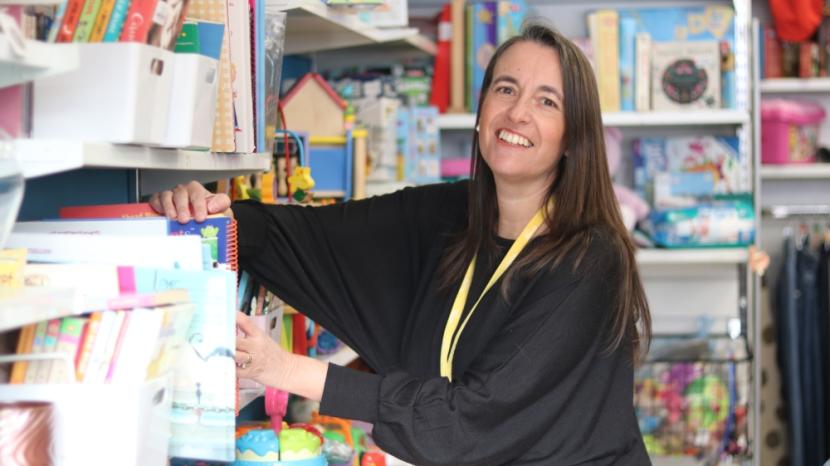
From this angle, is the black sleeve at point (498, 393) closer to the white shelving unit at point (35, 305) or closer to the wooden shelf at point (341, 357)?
the white shelving unit at point (35, 305)

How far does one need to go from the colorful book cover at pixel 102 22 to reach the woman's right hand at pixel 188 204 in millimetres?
392

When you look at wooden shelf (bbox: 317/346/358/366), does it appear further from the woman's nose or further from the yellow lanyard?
the woman's nose

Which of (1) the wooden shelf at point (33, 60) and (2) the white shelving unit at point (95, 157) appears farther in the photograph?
(2) the white shelving unit at point (95, 157)

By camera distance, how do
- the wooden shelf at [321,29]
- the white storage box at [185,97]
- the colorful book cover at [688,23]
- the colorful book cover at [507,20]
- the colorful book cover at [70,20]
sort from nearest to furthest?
1. the colorful book cover at [70,20]
2. the white storage box at [185,97]
3. the wooden shelf at [321,29]
4. the colorful book cover at [507,20]
5. the colorful book cover at [688,23]

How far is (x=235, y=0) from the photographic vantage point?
6.19 ft

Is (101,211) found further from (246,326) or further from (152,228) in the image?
(246,326)

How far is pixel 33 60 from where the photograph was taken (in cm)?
122

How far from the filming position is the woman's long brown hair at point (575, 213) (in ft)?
7.13

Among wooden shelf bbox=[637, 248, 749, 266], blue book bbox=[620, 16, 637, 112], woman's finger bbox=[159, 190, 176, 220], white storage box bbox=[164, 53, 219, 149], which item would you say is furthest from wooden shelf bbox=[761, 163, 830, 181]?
white storage box bbox=[164, 53, 219, 149]

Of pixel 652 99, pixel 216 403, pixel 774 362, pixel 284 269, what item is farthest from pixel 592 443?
pixel 774 362

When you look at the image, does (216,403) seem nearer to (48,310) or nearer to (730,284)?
(48,310)

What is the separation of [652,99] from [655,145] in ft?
0.77

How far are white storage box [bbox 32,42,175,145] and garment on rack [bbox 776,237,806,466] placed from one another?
12.6 feet

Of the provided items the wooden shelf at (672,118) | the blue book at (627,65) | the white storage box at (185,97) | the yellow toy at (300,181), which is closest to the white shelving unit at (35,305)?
the white storage box at (185,97)
